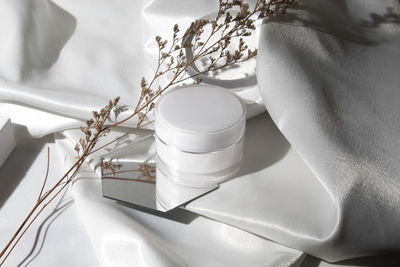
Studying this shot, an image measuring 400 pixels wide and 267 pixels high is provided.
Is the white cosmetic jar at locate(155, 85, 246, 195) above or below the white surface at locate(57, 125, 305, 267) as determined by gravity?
above

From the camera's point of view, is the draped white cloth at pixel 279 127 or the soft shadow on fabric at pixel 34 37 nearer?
the draped white cloth at pixel 279 127

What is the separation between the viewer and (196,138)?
2.06 feet

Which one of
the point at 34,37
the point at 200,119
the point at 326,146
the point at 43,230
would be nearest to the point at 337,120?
the point at 326,146

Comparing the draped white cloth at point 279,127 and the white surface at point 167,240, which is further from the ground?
the draped white cloth at point 279,127

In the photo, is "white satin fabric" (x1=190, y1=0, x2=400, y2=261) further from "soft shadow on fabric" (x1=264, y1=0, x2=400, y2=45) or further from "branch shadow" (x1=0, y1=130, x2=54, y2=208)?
"branch shadow" (x1=0, y1=130, x2=54, y2=208)

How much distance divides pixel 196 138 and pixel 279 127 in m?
0.11

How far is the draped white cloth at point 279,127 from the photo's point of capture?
1.98ft

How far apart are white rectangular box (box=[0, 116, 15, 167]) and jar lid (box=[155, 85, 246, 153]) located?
23 centimetres

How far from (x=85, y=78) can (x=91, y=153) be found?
0.59ft

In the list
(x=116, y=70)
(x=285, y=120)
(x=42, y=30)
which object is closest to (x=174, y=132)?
(x=285, y=120)

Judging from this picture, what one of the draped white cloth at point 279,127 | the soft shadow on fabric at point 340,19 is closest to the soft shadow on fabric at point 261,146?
the draped white cloth at point 279,127

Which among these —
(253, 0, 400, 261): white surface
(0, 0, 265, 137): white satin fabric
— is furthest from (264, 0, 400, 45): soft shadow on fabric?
(0, 0, 265, 137): white satin fabric

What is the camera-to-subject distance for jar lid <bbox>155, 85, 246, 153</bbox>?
2.08 feet

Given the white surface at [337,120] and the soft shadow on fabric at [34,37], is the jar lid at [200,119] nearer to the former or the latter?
the white surface at [337,120]
